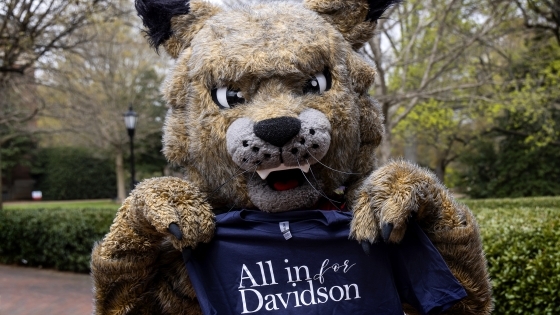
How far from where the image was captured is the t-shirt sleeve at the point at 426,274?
1.75m

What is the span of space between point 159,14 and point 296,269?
127 centimetres

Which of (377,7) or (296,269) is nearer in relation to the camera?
(296,269)

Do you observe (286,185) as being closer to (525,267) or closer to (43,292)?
(525,267)

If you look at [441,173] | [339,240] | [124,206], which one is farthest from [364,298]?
[441,173]

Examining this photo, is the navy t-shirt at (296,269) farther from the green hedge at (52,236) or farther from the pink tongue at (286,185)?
the green hedge at (52,236)

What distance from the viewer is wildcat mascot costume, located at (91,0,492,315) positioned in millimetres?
1748

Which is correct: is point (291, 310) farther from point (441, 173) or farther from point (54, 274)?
point (441, 173)

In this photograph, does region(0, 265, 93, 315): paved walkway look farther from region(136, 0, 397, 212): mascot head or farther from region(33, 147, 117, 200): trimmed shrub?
region(33, 147, 117, 200): trimmed shrub

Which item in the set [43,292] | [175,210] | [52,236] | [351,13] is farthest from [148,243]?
[52,236]

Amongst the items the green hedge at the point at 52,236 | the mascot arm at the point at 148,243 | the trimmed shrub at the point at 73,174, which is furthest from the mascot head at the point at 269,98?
the trimmed shrub at the point at 73,174

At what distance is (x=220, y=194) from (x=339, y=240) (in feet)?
1.78

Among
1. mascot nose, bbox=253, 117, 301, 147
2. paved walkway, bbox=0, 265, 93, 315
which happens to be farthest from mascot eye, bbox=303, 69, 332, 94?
paved walkway, bbox=0, 265, 93, 315

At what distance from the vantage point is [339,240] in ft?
6.14

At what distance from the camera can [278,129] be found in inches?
67.7
